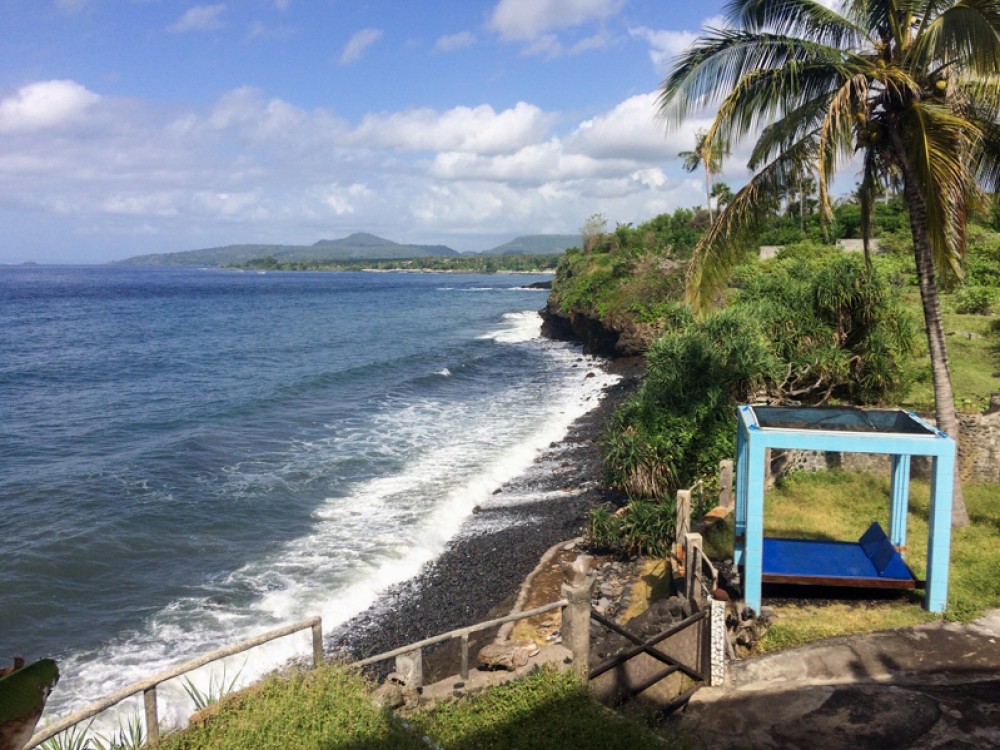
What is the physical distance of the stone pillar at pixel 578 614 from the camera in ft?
23.8

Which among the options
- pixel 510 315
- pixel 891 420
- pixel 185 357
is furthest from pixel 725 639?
pixel 510 315

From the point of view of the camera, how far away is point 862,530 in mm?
12125

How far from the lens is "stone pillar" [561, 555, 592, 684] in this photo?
286 inches

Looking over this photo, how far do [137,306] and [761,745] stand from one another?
89691mm

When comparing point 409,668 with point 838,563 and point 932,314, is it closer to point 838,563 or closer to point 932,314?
point 838,563

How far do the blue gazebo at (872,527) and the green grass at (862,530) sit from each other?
1.23 ft

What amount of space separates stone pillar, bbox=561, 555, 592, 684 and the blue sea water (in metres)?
6.47

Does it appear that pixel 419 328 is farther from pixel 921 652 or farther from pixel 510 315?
pixel 921 652

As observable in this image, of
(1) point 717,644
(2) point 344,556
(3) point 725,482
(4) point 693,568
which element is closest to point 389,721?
(1) point 717,644

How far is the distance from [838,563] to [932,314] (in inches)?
163

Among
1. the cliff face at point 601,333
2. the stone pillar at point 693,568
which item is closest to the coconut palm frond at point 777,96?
the stone pillar at point 693,568

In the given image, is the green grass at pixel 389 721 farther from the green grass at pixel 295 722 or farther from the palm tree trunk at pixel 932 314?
the palm tree trunk at pixel 932 314

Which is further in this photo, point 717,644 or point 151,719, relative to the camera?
point 717,644

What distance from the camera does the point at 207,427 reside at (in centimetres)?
2589
